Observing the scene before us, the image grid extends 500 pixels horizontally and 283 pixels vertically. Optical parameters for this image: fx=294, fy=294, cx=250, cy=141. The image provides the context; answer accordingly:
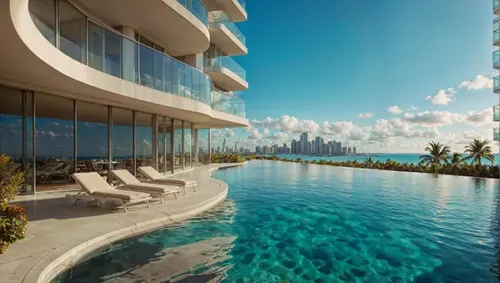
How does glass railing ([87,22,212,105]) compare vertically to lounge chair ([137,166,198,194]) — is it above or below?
above

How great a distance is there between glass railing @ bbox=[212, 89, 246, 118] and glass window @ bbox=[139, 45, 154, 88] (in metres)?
6.64

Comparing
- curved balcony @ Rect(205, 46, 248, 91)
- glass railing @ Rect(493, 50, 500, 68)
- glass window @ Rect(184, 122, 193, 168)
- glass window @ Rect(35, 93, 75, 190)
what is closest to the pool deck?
glass window @ Rect(35, 93, 75, 190)

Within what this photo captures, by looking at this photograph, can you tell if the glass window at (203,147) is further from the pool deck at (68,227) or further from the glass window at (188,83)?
the pool deck at (68,227)

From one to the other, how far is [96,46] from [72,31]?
0.87 meters

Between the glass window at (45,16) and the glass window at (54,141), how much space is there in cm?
327

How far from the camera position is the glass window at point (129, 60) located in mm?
10266

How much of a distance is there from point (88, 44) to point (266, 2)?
17.2m

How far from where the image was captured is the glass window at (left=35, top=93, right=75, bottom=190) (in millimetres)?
10352

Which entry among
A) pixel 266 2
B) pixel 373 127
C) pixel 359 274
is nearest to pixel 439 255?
pixel 359 274

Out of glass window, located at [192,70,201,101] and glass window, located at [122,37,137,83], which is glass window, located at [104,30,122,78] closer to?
glass window, located at [122,37,137,83]

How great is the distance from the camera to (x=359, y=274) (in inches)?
190

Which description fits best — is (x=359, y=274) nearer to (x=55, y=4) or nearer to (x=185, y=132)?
(x=55, y=4)

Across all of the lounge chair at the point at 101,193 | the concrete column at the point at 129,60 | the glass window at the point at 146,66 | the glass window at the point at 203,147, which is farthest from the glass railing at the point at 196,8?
the glass window at the point at 203,147

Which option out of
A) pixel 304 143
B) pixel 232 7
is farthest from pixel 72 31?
pixel 304 143
